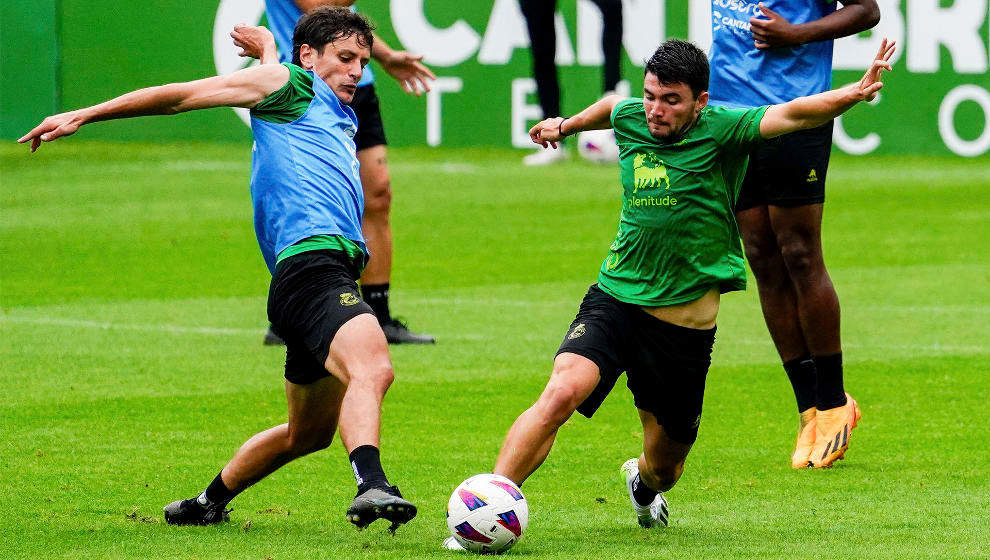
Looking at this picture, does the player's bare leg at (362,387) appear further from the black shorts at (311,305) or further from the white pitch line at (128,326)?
the white pitch line at (128,326)

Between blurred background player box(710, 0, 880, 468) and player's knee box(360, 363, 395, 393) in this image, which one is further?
blurred background player box(710, 0, 880, 468)

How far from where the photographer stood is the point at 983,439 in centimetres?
759

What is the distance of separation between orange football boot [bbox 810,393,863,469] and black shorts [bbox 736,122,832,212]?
2.99 ft

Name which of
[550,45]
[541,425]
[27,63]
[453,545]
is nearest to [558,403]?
[541,425]

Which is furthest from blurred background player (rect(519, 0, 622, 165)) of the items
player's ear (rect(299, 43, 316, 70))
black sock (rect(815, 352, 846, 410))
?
player's ear (rect(299, 43, 316, 70))

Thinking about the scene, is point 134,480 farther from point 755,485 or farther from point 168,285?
point 168,285

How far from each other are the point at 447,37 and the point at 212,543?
1553 cm

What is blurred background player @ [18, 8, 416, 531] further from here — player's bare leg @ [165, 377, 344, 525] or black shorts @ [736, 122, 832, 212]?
black shorts @ [736, 122, 832, 212]

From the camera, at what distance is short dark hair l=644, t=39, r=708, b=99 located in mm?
5910

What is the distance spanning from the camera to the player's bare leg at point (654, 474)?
238 inches

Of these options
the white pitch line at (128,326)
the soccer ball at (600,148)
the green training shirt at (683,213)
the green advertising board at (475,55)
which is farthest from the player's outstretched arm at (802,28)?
the soccer ball at (600,148)

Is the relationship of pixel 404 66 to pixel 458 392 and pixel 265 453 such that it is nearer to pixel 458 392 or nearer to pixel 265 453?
pixel 458 392

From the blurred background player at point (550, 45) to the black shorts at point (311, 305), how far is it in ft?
46.2

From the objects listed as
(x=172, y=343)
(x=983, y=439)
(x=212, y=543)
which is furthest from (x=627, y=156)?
(x=172, y=343)
